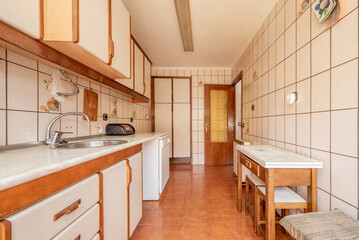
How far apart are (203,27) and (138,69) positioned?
3.67 ft

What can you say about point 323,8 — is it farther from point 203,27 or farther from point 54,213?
point 54,213

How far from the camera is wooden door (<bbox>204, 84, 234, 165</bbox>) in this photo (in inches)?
140

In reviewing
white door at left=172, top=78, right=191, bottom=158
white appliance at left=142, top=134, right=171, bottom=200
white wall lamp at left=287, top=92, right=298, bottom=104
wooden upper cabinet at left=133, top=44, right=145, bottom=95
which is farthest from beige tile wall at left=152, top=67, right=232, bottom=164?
white wall lamp at left=287, top=92, right=298, bottom=104

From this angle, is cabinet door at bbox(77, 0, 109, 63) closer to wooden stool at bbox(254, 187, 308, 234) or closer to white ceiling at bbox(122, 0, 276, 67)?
white ceiling at bbox(122, 0, 276, 67)

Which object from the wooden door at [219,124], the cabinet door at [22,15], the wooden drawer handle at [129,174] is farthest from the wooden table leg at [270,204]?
the wooden door at [219,124]

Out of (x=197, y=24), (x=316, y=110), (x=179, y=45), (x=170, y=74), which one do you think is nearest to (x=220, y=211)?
(x=316, y=110)

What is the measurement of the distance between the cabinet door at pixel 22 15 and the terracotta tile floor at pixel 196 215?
163 cm

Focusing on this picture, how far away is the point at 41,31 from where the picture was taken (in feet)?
2.55

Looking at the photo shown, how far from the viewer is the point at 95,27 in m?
1.04

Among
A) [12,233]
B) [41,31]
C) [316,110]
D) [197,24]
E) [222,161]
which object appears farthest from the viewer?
[222,161]

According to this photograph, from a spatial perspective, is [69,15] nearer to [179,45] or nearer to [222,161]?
[179,45]

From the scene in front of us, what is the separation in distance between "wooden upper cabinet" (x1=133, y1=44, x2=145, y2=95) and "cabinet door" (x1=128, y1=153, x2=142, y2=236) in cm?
119

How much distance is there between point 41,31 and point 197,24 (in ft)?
6.03

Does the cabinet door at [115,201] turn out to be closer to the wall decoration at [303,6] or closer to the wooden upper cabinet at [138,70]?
the wooden upper cabinet at [138,70]
